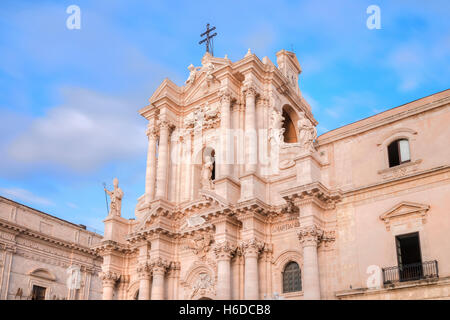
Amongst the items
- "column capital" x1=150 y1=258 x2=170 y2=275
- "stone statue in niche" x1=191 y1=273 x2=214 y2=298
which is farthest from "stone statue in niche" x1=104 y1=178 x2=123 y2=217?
"stone statue in niche" x1=191 y1=273 x2=214 y2=298

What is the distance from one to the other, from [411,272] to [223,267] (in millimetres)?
7833

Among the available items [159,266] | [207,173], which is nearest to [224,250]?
[159,266]

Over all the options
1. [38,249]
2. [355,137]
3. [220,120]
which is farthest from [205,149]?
[38,249]

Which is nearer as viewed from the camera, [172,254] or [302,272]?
[302,272]

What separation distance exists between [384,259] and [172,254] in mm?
10824

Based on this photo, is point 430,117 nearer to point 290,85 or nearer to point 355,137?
point 355,137

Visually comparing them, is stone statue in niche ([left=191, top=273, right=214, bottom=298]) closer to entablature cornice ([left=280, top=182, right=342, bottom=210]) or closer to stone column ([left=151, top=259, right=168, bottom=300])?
stone column ([left=151, top=259, right=168, bottom=300])

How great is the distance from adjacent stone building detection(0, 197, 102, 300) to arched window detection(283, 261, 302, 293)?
2085 centimetres

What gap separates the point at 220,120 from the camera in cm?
2825

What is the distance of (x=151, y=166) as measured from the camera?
30.3m

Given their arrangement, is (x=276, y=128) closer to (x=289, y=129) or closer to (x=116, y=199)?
(x=289, y=129)

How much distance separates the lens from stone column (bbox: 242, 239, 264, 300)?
891 inches

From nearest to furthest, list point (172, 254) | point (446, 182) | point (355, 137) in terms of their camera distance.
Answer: point (446, 182) < point (355, 137) < point (172, 254)
